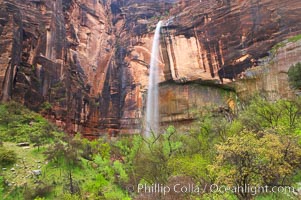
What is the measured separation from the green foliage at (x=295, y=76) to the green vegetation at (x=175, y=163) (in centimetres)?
412

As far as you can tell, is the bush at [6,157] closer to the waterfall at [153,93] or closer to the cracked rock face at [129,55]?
the cracked rock face at [129,55]

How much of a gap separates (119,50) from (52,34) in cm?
1051

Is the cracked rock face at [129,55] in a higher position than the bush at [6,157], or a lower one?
higher

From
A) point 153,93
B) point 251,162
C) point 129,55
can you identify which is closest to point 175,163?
point 251,162

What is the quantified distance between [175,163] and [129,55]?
23908mm

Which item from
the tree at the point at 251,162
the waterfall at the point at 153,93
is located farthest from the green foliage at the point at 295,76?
the waterfall at the point at 153,93

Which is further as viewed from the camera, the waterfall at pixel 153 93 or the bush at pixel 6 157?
the waterfall at pixel 153 93

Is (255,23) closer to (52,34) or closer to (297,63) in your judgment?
(297,63)

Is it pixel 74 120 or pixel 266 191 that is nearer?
pixel 266 191

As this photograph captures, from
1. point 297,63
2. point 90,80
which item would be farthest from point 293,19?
point 90,80

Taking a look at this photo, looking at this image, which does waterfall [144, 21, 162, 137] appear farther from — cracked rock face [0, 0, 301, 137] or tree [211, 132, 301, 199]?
tree [211, 132, 301, 199]

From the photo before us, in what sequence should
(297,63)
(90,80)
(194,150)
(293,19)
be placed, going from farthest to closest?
(90,80) → (293,19) → (297,63) → (194,150)

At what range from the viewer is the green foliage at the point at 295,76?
20406 millimetres

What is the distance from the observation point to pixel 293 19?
2366 cm
